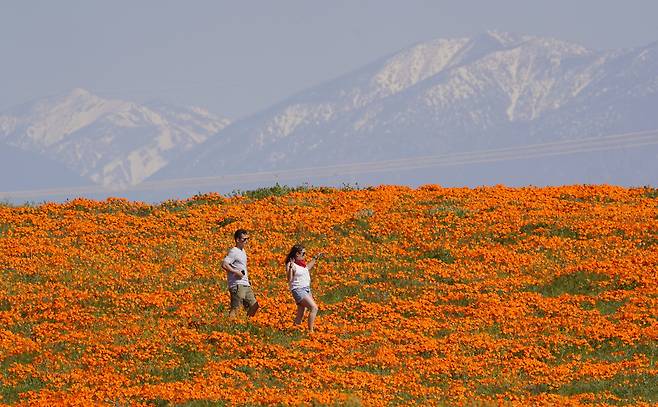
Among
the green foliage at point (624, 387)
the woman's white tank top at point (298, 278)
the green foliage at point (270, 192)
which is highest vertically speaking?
the green foliage at point (270, 192)

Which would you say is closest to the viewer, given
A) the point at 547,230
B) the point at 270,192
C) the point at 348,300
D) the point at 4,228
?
the point at 348,300

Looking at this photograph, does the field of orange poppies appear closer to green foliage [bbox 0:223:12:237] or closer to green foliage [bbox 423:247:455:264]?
green foliage [bbox 423:247:455:264]

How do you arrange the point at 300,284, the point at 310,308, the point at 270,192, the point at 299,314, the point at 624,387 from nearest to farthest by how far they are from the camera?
1. the point at 624,387
2. the point at 310,308
3. the point at 300,284
4. the point at 299,314
5. the point at 270,192

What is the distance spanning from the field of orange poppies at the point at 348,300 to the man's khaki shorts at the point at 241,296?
1.47ft

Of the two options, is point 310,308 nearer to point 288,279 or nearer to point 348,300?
point 288,279

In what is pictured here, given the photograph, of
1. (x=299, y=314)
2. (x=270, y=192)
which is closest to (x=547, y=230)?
(x=270, y=192)

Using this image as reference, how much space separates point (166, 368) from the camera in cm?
2472

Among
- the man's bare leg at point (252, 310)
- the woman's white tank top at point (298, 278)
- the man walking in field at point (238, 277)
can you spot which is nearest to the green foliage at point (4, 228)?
the man walking in field at point (238, 277)

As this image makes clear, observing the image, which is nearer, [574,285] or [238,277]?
[238,277]

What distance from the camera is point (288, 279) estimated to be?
89.0 feet

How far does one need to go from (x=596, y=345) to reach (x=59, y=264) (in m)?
15.5

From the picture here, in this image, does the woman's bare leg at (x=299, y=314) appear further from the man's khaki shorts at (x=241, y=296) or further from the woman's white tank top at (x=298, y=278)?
the man's khaki shorts at (x=241, y=296)

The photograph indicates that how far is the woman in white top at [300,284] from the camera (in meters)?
26.8

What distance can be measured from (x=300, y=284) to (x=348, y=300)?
147 inches
